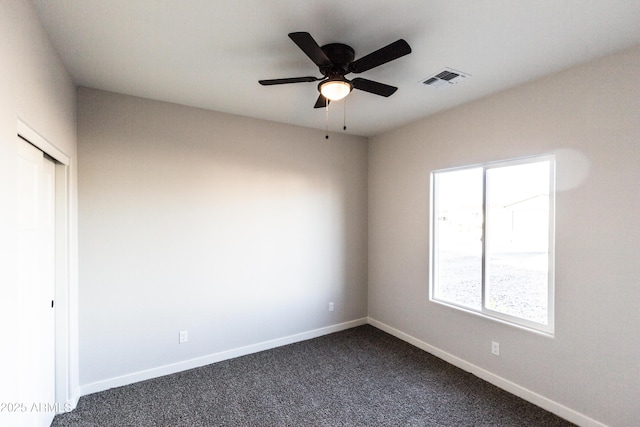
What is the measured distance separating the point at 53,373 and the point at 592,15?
14.5ft

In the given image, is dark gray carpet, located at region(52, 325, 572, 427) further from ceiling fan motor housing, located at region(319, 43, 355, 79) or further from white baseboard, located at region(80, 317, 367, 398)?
ceiling fan motor housing, located at region(319, 43, 355, 79)

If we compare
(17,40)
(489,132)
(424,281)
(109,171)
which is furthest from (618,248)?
(109,171)

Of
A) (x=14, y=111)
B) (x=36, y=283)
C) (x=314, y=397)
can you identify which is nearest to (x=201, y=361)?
(x=314, y=397)

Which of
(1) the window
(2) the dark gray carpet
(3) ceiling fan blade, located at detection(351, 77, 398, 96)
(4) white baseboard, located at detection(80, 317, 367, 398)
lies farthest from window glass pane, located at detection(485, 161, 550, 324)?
(4) white baseboard, located at detection(80, 317, 367, 398)

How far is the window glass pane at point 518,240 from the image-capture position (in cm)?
257

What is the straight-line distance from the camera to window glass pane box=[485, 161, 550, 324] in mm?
2568

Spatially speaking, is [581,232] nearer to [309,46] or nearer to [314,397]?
[309,46]

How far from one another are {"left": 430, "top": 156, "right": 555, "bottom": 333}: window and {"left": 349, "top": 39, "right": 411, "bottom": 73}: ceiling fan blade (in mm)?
1739

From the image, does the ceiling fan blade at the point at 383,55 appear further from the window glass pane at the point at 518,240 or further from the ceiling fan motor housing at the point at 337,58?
the window glass pane at the point at 518,240

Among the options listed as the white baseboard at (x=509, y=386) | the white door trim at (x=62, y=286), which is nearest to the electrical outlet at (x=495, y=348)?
the white baseboard at (x=509, y=386)

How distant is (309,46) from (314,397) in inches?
108

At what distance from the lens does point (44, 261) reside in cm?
213

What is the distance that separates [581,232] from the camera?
228 cm

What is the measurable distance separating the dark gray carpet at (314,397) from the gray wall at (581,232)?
323 millimetres
